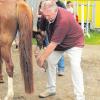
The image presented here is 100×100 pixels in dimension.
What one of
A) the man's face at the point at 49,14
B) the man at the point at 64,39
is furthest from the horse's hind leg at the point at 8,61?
the man's face at the point at 49,14

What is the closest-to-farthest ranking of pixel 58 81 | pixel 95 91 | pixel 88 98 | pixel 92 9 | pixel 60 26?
pixel 60 26 → pixel 88 98 → pixel 95 91 → pixel 58 81 → pixel 92 9

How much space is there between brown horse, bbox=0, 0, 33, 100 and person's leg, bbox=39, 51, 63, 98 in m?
0.45

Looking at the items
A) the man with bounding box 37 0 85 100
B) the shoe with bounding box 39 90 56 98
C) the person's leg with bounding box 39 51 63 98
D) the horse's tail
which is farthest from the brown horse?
the shoe with bounding box 39 90 56 98

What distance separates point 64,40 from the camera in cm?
571

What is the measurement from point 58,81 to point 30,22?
210 centimetres

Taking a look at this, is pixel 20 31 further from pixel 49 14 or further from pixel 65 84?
pixel 65 84

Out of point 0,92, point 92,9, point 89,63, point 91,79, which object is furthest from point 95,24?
point 0,92

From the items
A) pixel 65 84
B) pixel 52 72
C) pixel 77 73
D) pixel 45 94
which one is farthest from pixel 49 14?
pixel 65 84

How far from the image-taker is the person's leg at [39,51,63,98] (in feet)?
19.9

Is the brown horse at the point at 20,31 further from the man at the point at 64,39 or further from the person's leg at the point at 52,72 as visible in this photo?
the person's leg at the point at 52,72

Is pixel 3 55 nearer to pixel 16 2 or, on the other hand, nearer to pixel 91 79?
pixel 16 2

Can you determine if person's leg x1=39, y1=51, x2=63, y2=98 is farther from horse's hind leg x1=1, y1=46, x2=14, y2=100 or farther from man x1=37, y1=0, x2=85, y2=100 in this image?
horse's hind leg x1=1, y1=46, x2=14, y2=100

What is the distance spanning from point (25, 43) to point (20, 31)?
0.71ft

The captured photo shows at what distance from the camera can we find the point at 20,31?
231 inches
